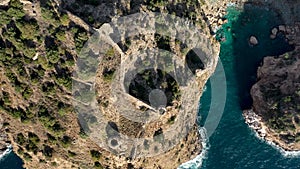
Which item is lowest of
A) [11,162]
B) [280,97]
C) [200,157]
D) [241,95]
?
[11,162]

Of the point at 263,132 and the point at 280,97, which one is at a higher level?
the point at 280,97

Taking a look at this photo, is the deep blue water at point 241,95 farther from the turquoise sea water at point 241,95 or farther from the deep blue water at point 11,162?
the deep blue water at point 11,162

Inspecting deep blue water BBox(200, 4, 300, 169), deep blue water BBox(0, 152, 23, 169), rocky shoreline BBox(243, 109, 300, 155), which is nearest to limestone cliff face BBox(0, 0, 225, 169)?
deep blue water BBox(0, 152, 23, 169)

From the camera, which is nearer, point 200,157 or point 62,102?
point 62,102

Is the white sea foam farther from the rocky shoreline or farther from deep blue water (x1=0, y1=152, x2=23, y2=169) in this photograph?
deep blue water (x1=0, y1=152, x2=23, y2=169)

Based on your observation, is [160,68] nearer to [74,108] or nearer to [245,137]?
[74,108]

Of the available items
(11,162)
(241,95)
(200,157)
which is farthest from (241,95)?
(11,162)

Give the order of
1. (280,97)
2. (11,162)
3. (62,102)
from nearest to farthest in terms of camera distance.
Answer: (62,102), (11,162), (280,97)

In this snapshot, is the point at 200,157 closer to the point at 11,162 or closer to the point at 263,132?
the point at 263,132
